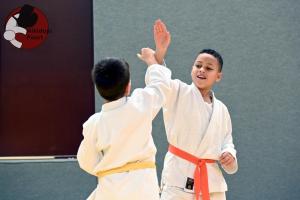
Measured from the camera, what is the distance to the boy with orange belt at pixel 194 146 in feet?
9.95

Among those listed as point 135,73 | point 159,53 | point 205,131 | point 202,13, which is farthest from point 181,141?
point 202,13

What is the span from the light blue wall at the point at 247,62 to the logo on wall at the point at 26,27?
25.6 inches

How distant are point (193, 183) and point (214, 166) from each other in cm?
20

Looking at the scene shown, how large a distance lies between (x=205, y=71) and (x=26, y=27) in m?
2.43

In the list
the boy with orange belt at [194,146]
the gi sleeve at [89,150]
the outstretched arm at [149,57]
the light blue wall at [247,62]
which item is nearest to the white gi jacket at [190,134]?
the boy with orange belt at [194,146]

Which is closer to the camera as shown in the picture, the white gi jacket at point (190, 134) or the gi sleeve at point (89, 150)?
the gi sleeve at point (89, 150)

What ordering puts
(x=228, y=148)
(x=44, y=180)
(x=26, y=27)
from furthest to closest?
(x=26, y=27) → (x=44, y=180) → (x=228, y=148)

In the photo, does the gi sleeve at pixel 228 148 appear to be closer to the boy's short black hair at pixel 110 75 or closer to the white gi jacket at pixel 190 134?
the white gi jacket at pixel 190 134

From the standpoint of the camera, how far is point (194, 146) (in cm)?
306

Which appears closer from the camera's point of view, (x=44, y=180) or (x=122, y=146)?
(x=122, y=146)

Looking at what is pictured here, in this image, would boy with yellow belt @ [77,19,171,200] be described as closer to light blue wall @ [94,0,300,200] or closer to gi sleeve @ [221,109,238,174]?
gi sleeve @ [221,109,238,174]

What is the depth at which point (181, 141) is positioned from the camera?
10.1 feet

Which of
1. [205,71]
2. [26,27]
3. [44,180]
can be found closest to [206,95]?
[205,71]

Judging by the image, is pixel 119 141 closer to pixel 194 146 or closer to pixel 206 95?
pixel 194 146
